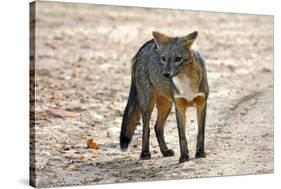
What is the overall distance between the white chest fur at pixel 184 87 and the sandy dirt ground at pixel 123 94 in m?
0.14

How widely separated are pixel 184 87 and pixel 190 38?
0.38 m

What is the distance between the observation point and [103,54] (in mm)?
5938

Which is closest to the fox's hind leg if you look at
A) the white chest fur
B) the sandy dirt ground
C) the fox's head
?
the sandy dirt ground

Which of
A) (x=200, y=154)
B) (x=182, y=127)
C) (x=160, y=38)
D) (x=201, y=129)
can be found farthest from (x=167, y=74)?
(x=200, y=154)

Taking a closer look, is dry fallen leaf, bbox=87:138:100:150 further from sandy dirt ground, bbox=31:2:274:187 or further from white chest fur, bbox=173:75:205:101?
white chest fur, bbox=173:75:205:101

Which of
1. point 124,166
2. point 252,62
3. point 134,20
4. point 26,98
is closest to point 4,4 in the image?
point 26,98

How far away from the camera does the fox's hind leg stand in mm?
5652

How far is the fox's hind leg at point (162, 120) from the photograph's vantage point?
5652 mm

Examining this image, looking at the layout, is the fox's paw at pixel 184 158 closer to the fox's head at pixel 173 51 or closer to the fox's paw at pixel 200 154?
the fox's paw at pixel 200 154

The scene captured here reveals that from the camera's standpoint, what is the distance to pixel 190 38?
18.6 ft

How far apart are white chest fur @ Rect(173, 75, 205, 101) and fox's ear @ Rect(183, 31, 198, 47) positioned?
255 mm

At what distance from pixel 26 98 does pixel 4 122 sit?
0.71 ft

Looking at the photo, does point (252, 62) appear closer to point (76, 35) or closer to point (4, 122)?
point (76, 35)

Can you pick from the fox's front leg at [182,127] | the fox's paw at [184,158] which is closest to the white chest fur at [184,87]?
the fox's front leg at [182,127]
